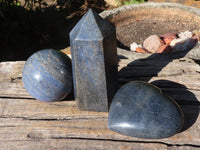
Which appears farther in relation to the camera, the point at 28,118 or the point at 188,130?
the point at 28,118

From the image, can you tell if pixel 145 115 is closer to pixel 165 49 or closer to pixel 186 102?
pixel 186 102

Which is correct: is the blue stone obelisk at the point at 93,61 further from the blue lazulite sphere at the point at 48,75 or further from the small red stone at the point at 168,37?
the small red stone at the point at 168,37

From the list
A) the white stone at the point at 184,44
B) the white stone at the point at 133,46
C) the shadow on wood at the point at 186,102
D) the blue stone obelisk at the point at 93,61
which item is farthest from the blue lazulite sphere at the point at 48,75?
the white stone at the point at 184,44

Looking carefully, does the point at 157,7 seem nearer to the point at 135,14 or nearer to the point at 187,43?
the point at 135,14

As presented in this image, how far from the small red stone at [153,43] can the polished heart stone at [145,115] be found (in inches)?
64.0

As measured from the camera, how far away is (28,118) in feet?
6.03

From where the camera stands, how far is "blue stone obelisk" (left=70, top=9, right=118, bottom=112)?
157 centimetres

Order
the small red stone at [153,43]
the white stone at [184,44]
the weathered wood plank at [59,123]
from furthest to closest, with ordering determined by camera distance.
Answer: the small red stone at [153,43] < the white stone at [184,44] < the weathered wood plank at [59,123]

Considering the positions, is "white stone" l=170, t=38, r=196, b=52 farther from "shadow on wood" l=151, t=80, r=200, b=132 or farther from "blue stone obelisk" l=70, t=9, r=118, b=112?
"blue stone obelisk" l=70, t=9, r=118, b=112

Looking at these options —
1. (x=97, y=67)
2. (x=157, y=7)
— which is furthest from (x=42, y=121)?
(x=157, y=7)

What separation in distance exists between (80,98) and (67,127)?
0.69 ft

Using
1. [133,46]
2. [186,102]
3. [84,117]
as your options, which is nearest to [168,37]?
[133,46]

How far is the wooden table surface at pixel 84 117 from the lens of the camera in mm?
1596

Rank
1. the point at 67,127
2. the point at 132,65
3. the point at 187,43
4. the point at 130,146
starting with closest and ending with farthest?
the point at 130,146 < the point at 67,127 < the point at 132,65 < the point at 187,43
